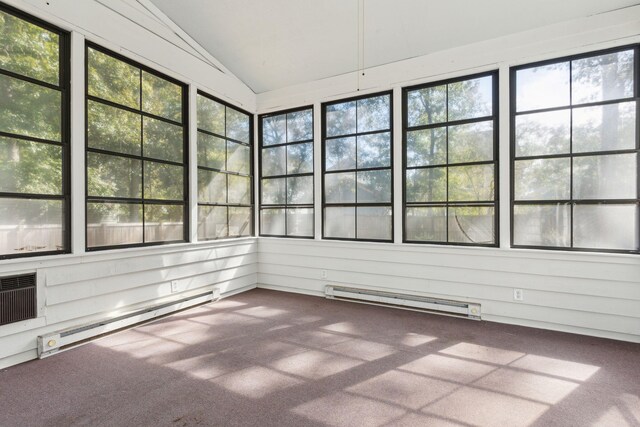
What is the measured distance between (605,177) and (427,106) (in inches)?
77.8

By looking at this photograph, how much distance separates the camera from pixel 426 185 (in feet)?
13.2

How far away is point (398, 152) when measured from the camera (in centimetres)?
414

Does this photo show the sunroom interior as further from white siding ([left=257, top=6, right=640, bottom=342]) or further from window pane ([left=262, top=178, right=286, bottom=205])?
window pane ([left=262, top=178, right=286, bottom=205])

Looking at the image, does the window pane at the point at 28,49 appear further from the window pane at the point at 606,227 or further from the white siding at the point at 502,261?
the window pane at the point at 606,227

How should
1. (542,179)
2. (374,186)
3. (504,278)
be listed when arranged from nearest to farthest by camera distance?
(542,179)
(504,278)
(374,186)

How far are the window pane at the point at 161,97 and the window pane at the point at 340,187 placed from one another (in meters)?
2.14

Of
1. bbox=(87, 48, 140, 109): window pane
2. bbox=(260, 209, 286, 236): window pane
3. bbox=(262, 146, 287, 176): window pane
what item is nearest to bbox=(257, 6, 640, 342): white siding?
bbox=(260, 209, 286, 236): window pane

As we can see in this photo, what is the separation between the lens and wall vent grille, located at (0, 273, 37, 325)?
2.49 meters

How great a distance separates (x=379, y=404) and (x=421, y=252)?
2.25 meters

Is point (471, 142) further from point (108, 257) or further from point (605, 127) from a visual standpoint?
point (108, 257)

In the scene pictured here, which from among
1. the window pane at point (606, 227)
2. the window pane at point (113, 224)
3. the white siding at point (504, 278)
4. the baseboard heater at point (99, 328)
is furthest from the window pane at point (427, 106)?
the baseboard heater at point (99, 328)

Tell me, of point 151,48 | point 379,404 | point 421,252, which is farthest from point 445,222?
point 151,48

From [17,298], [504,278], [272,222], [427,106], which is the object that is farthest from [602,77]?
[17,298]

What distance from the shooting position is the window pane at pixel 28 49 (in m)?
2.56
